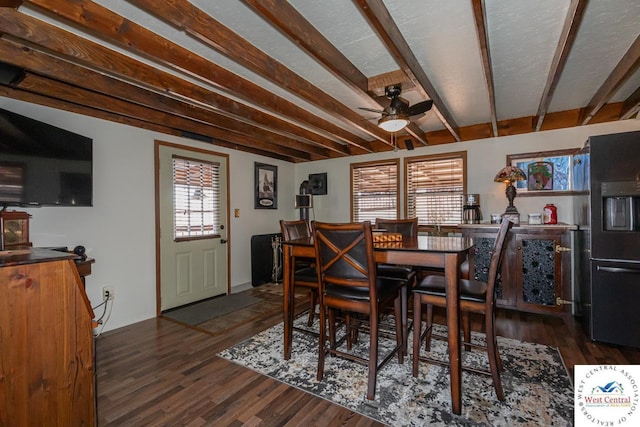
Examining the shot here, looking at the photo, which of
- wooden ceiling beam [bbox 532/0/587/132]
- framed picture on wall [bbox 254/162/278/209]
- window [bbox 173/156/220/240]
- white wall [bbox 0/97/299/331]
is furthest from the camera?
framed picture on wall [bbox 254/162/278/209]

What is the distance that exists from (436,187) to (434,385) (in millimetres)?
3098

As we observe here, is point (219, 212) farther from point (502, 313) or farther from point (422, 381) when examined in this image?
point (502, 313)

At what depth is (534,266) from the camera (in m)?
3.39

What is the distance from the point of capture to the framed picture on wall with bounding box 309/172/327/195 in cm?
546

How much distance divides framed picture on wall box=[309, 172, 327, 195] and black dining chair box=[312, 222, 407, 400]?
3.46 m

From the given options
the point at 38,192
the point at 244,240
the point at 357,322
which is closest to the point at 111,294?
the point at 38,192

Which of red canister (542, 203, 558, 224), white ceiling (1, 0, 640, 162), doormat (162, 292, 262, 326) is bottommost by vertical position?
doormat (162, 292, 262, 326)

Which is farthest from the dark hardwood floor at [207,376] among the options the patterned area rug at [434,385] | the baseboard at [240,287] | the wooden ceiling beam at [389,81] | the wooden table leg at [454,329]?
the wooden ceiling beam at [389,81]

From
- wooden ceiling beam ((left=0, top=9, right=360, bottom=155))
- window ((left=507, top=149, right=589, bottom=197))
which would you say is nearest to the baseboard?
wooden ceiling beam ((left=0, top=9, right=360, bottom=155))

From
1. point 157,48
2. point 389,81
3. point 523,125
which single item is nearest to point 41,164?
point 157,48

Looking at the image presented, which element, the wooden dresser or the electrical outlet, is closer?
the wooden dresser

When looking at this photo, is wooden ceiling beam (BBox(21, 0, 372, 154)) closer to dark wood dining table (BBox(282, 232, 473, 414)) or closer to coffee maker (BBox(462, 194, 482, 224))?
dark wood dining table (BBox(282, 232, 473, 414))

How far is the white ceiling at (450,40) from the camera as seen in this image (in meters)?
1.75

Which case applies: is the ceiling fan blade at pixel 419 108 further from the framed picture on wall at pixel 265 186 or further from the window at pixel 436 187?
the framed picture on wall at pixel 265 186
